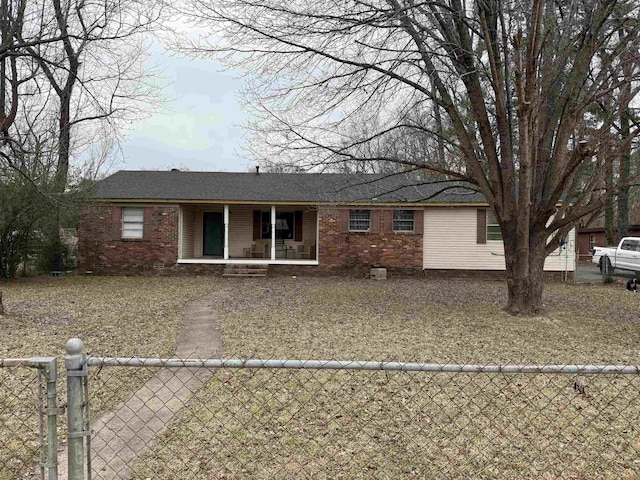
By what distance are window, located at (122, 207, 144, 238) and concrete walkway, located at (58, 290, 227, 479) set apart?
11.4 m

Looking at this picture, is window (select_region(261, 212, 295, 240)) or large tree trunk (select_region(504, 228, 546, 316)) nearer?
large tree trunk (select_region(504, 228, 546, 316))

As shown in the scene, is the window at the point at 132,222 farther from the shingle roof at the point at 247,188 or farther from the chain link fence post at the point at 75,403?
the chain link fence post at the point at 75,403

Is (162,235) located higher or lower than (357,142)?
lower

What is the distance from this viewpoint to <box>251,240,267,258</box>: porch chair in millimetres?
18812

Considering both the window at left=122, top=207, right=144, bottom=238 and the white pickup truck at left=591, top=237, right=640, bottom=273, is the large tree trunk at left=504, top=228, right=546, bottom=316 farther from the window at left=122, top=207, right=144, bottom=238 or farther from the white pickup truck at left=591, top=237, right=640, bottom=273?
the window at left=122, top=207, right=144, bottom=238

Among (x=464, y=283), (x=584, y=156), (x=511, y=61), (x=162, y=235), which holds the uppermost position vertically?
(x=511, y=61)

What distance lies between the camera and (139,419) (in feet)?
12.9

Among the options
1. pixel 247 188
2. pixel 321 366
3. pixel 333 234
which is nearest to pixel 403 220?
pixel 333 234

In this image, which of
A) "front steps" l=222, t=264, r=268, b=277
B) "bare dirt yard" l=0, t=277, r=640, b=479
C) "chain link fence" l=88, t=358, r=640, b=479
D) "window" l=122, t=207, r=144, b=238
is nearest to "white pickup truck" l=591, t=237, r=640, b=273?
"bare dirt yard" l=0, t=277, r=640, b=479

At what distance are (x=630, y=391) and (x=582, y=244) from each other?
1398 inches

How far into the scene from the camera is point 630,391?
4.70m

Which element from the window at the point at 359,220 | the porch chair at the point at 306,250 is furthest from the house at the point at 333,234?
the porch chair at the point at 306,250

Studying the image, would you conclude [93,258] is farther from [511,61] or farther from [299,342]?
[511,61]

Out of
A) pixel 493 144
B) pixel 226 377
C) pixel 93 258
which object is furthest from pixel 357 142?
pixel 93 258
